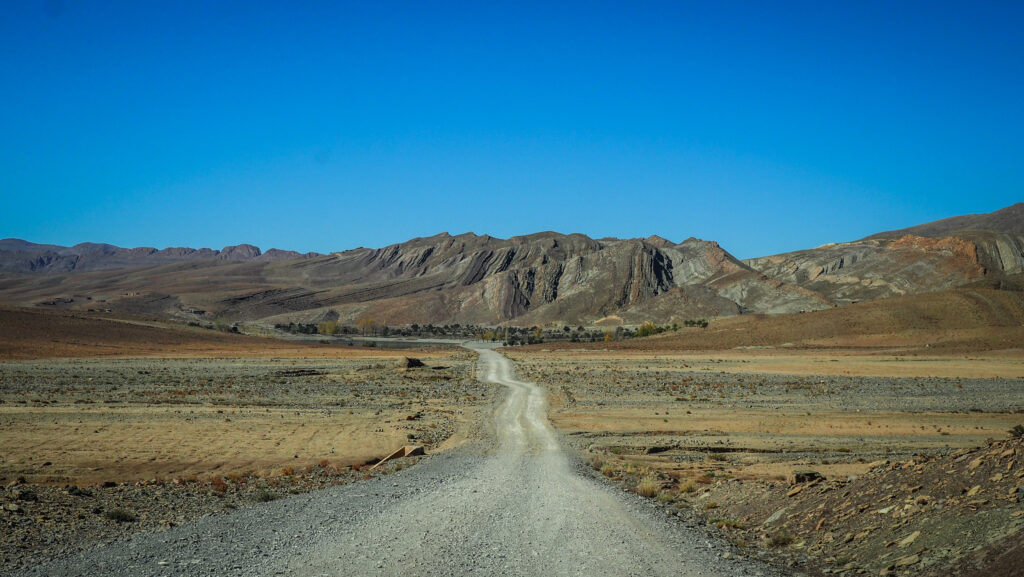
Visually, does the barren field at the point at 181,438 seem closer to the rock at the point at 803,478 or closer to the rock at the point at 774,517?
the rock at the point at 774,517

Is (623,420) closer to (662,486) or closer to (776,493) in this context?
(662,486)

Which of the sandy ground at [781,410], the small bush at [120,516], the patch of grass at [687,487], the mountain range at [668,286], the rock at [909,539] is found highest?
the mountain range at [668,286]

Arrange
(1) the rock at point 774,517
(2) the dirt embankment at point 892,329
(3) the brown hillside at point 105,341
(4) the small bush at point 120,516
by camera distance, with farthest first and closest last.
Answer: (3) the brown hillside at point 105,341, (2) the dirt embankment at point 892,329, (4) the small bush at point 120,516, (1) the rock at point 774,517

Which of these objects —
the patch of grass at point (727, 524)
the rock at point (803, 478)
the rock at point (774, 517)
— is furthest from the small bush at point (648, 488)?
the rock at point (774, 517)

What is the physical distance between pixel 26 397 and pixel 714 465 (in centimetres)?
3310

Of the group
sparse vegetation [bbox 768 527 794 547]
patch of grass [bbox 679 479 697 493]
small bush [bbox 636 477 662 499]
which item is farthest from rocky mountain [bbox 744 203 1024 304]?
sparse vegetation [bbox 768 527 794 547]

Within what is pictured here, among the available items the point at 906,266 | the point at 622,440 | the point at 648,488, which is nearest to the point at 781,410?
the point at 622,440

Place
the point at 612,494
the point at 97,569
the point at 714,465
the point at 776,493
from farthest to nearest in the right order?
the point at 714,465 < the point at 612,494 < the point at 776,493 < the point at 97,569

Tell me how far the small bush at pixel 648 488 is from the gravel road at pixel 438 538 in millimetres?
382

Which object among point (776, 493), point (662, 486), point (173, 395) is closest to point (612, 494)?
point (662, 486)

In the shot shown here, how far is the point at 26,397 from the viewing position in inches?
1336

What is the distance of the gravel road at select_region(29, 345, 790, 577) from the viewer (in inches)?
348

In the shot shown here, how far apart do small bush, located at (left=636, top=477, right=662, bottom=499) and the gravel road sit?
38 cm

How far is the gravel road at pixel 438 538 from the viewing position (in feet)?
29.0
